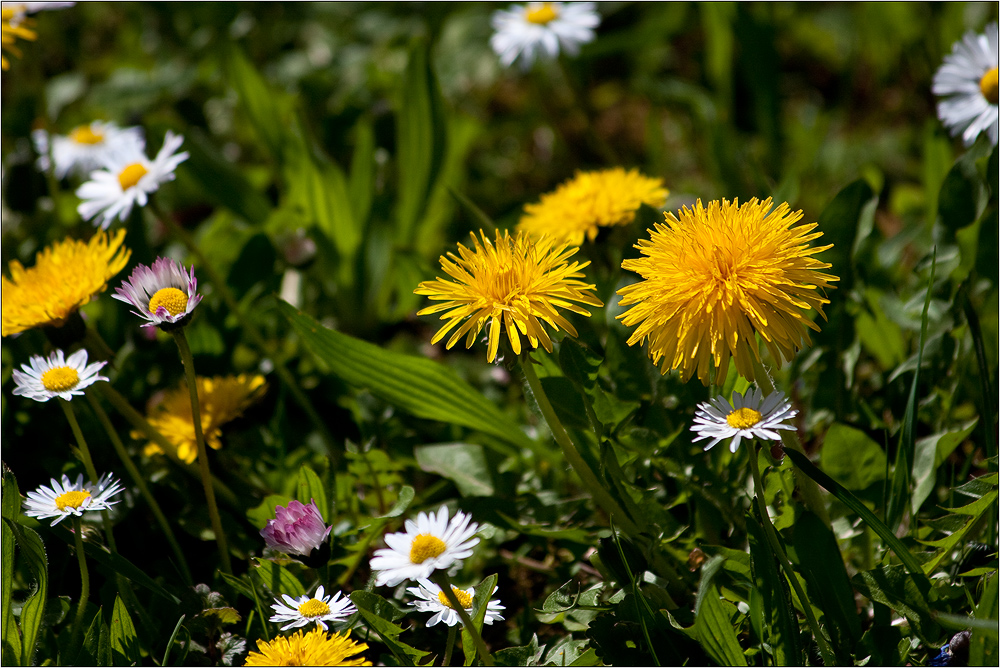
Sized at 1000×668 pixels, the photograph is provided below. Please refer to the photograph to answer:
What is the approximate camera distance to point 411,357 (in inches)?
67.7

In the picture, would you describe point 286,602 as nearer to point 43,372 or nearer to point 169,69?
point 43,372

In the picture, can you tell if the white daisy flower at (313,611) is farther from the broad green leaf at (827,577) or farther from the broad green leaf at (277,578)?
the broad green leaf at (827,577)

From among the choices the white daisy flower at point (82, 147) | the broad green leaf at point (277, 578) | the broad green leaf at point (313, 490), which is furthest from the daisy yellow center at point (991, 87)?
the white daisy flower at point (82, 147)

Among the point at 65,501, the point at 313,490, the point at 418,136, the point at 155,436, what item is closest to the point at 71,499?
the point at 65,501

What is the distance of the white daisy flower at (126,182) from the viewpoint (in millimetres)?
1854

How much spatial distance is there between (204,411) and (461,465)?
0.55 meters

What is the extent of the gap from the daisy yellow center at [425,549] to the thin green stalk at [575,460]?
28cm

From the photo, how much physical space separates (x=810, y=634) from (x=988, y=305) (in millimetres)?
883

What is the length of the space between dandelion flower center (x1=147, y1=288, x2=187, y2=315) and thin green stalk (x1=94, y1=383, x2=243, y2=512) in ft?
0.99

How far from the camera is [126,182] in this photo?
6.29 ft

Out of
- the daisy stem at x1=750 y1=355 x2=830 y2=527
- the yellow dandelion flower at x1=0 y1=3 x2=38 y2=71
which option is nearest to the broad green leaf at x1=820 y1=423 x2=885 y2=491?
the daisy stem at x1=750 y1=355 x2=830 y2=527

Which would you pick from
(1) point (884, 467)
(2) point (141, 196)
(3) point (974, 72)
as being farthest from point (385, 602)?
(3) point (974, 72)

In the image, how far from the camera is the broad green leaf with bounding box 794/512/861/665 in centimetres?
133

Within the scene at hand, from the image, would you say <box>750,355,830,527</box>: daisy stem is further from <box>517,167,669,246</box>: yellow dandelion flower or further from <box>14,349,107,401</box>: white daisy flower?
<box>14,349,107,401</box>: white daisy flower
